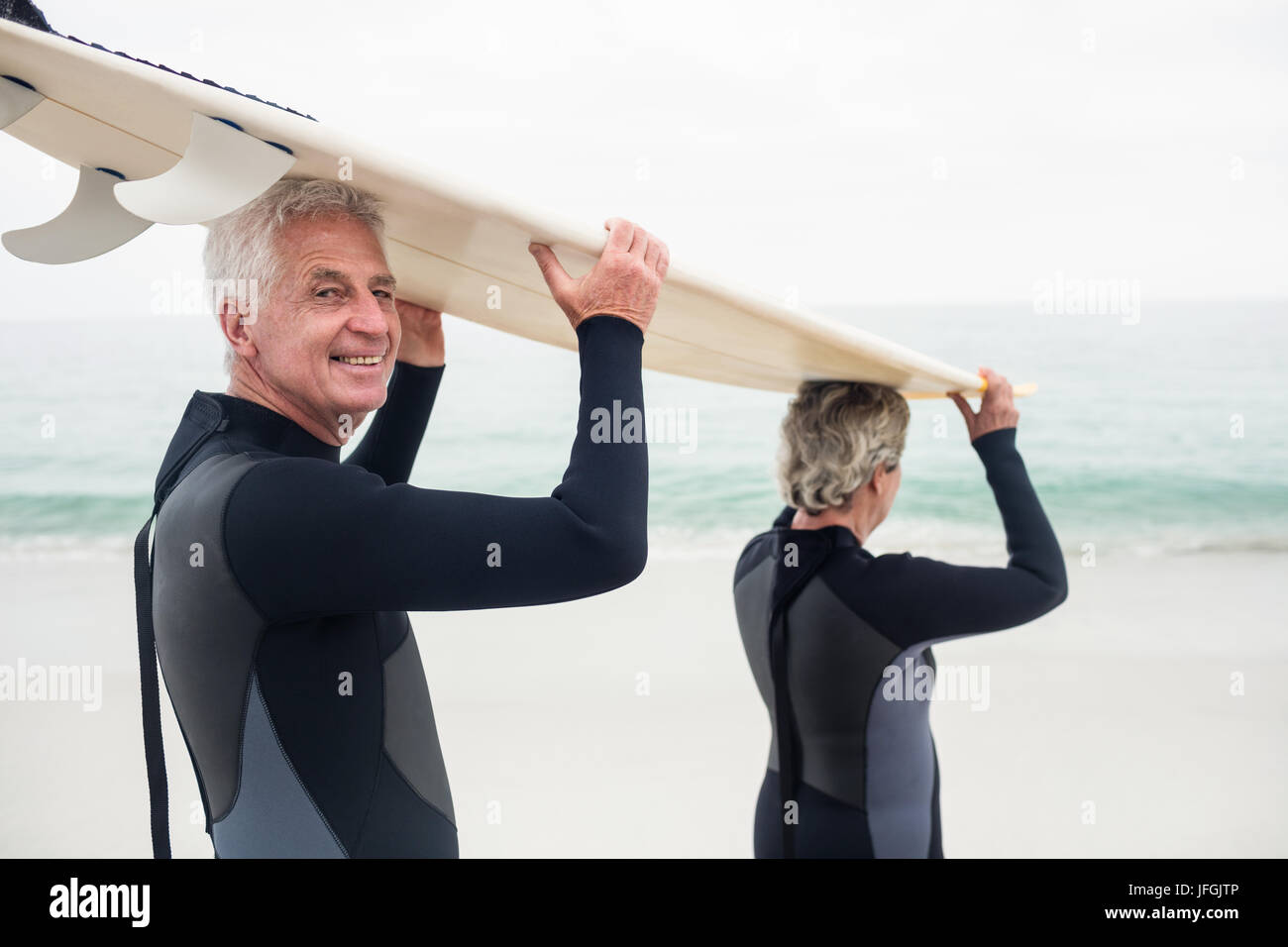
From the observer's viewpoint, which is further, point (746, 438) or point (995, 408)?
point (746, 438)

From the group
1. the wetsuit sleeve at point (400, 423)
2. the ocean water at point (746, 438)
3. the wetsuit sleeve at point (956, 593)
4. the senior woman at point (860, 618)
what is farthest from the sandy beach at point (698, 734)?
the wetsuit sleeve at point (400, 423)

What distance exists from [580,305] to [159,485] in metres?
0.65

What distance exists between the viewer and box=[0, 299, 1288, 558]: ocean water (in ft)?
39.7

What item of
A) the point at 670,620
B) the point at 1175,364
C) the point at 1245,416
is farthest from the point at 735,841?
the point at 1175,364

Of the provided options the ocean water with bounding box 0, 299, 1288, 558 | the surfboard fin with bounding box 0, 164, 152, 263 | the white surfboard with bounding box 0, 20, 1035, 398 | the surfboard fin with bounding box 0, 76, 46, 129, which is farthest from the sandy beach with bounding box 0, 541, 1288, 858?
the surfboard fin with bounding box 0, 76, 46, 129

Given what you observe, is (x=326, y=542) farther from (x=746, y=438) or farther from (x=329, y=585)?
(x=746, y=438)

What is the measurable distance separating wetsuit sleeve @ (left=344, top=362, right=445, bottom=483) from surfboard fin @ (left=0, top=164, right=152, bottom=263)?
23.0 inches

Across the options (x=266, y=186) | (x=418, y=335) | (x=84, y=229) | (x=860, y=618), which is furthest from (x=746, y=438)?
(x=266, y=186)

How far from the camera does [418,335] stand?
77.0 inches

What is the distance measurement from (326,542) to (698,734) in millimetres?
5001

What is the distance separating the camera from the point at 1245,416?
15.4 metres

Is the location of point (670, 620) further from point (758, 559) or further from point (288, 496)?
point (288, 496)

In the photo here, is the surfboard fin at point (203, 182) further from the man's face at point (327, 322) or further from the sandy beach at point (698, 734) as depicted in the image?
the sandy beach at point (698, 734)

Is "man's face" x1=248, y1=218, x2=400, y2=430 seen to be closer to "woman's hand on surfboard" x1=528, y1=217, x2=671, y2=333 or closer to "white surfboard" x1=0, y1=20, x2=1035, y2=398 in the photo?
"white surfboard" x1=0, y1=20, x2=1035, y2=398
